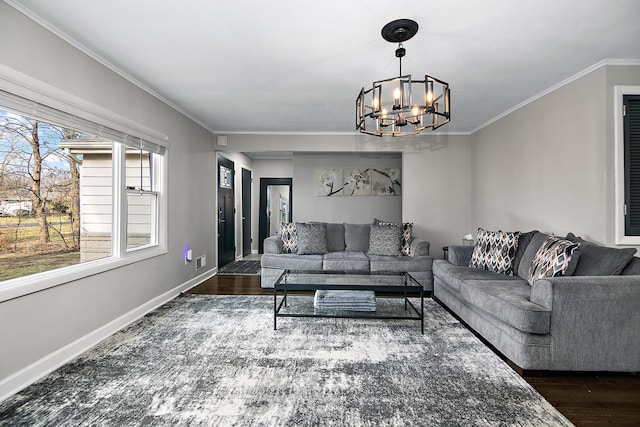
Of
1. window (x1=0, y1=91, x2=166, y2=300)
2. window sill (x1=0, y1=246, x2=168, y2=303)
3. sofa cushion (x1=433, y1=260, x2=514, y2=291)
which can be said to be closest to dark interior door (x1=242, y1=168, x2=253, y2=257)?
window (x1=0, y1=91, x2=166, y2=300)

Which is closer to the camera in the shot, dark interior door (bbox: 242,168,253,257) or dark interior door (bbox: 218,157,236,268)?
dark interior door (bbox: 218,157,236,268)

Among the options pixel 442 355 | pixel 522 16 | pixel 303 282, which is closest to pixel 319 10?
pixel 522 16

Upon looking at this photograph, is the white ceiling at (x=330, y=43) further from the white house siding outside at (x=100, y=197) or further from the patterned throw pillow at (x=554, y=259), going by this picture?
the patterned throw pillow at (x=554, y=259)

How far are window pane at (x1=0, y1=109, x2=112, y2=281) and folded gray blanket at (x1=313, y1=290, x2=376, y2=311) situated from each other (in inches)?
83.6

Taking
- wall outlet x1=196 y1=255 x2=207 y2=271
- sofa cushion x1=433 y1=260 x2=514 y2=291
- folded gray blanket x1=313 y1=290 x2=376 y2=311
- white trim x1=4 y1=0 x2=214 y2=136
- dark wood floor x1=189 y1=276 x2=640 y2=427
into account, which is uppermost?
white trim x1=4 y1=0 x2=214 y2=136

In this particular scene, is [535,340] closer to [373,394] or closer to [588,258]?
[588,258]

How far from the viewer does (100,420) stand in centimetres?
176

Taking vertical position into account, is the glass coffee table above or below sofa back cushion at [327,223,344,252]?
below

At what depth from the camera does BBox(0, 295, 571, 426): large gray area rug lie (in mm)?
1800

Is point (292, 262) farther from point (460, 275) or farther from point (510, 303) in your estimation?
point (510, 303)

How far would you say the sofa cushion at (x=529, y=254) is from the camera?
321 centimetres

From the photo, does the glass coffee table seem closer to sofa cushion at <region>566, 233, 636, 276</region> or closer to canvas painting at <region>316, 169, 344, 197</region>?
sofa cushion at <region>566, 233, 636, 276</region>

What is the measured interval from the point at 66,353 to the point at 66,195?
1219mm

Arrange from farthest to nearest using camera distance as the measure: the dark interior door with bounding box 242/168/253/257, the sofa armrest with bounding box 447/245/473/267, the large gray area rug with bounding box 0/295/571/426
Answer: the dark interior door with bounding box 242/168/253/257 → the sofa armrest with bounding box 447/245/473/267 → the large gray area rug with bounding box 0/295/571/426
